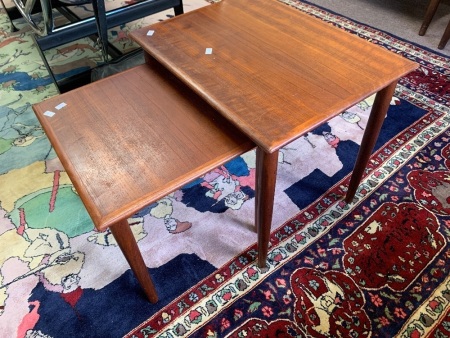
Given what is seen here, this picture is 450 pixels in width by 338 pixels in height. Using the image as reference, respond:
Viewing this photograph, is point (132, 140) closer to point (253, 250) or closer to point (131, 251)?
point (131, 251)

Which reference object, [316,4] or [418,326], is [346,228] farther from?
[316,4]

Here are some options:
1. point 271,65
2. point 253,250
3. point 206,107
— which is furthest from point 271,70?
point 253,250

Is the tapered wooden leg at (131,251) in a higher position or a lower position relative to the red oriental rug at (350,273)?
higher

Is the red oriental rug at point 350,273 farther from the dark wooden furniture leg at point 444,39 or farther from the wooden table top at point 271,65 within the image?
the dark wooden furniture leg at point 444,39

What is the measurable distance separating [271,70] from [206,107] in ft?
0.61

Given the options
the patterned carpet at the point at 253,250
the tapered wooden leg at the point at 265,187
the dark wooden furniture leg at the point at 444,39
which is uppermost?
the tapered wooden leg at the point at 265,187

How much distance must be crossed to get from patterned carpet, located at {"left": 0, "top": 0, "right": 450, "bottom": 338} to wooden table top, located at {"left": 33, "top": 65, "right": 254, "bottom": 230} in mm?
389

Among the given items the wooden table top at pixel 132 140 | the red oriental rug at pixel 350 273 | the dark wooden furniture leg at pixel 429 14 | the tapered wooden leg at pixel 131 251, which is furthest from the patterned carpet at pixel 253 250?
the dark wooden furniture leg at pixel 429 14

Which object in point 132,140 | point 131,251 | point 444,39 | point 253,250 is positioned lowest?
point 253,250

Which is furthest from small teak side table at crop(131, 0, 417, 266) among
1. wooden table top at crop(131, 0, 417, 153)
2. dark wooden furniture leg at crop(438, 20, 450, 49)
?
dark wooden furniture leg at crop(438, 20, 450, 49)

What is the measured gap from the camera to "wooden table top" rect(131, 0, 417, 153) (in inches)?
29.1

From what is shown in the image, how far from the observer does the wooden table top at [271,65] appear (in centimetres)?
74

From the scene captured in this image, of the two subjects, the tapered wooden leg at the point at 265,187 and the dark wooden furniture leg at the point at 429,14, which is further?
the dark wooden furniture leg at the point at 429,14

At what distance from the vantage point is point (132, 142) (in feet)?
2.55
